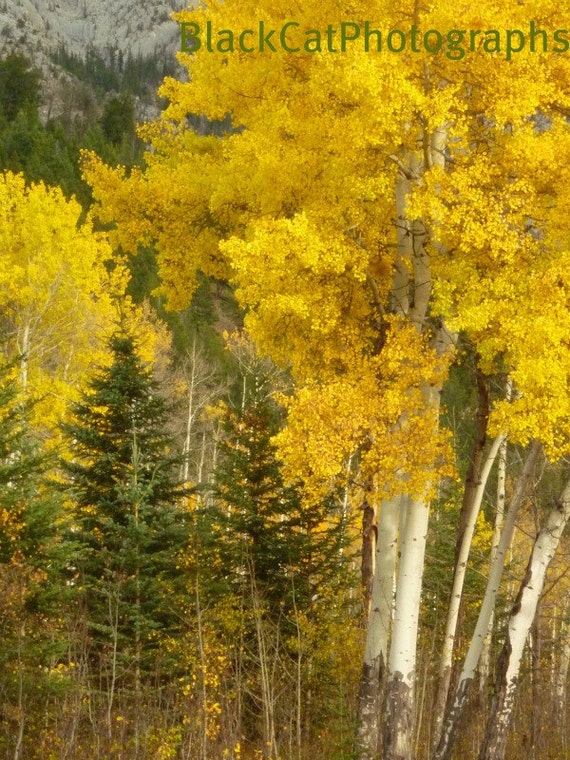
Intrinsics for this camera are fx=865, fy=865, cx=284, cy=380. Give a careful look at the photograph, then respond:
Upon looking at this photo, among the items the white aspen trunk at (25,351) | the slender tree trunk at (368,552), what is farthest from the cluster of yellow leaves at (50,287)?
the slender tree trunk at (368,552)

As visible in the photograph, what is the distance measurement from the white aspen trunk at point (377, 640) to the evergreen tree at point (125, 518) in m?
2.85

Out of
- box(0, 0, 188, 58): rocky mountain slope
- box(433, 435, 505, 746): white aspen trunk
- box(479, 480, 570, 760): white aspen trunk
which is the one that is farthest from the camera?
box(0, 0, 188, 58): rocky mountain slope

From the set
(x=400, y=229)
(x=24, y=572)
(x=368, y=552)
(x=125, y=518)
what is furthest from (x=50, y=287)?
(x=400, y=229)

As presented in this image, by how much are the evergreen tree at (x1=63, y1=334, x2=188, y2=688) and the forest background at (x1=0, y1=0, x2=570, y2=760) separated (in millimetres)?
51

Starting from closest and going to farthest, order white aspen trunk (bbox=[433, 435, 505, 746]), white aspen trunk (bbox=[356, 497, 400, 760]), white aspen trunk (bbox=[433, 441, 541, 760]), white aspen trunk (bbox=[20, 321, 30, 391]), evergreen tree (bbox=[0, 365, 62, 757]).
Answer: evergreen tree (bbox=[0, 365, 62, 757]) → white aspen trunk (bbox=[433, 441, 541, 760]) → white aspen trunk (bbox=[356, 497, 400, 760]) → white aspen trunk (bbox=[433, 435, 505, 746]) → white aspen trunk (bbox=[20, 321, 30, 391])

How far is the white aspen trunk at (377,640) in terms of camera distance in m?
9.01

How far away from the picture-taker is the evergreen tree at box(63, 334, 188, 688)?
1102cm

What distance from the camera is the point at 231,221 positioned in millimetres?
10070

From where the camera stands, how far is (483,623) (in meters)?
9.18

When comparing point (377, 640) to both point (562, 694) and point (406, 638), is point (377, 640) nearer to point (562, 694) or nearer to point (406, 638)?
point (406, 638)

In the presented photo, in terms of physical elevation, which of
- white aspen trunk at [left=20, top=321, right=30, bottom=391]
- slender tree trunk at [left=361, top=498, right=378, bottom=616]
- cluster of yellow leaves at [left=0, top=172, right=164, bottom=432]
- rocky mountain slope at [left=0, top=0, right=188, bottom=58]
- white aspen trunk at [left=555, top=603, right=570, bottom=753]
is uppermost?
rocky mountain slope at [left=0, top=0, right=188, bottom=58]

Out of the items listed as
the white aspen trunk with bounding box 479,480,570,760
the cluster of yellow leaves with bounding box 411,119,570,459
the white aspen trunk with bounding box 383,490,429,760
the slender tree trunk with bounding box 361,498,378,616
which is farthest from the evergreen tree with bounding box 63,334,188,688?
the cluster of yellow leaves with bounding box 411,119,570,459

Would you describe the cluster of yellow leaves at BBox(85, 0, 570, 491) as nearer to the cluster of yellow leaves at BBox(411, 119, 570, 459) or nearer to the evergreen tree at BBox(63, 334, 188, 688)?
the cluster of yellow leaves at BBox(411, 119, 570, 459)

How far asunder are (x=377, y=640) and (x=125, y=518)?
15.3 feet
